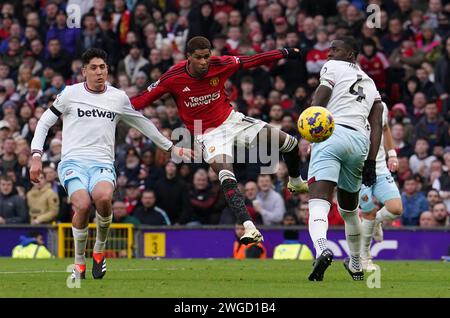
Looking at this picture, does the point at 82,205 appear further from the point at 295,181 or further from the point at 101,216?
the point at 295,181

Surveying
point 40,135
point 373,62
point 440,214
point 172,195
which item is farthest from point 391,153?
point 373,62

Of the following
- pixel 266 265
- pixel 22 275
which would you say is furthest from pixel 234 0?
pixel 22 275

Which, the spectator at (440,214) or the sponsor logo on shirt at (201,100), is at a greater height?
the sponsor logo on shirt at (201,100)

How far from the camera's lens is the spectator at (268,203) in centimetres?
2291

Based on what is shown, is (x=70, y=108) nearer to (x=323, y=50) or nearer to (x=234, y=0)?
(x=323, y=50)

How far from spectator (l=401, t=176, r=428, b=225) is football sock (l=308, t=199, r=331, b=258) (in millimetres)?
9278

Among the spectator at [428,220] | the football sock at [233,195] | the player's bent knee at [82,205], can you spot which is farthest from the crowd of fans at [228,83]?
the player's bent knee at [82,205]

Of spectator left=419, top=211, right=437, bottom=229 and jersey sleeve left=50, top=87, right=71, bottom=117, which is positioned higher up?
jersey sleeve left=50, top=87, right=71, bottom=117

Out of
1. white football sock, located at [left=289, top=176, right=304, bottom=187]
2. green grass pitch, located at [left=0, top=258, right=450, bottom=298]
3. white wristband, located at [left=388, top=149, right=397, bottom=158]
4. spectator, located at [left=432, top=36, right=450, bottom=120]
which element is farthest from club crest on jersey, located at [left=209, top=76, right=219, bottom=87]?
spectator, located at [left=432, top=36, right=450, bottom=120]

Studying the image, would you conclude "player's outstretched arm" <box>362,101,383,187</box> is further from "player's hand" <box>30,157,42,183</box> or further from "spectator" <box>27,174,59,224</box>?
"spectator" <box>27,174,59,224</box>

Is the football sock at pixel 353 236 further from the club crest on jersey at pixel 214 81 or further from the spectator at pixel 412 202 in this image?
the spectator at pixel 412 202

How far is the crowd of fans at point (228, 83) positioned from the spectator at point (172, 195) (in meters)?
0.03

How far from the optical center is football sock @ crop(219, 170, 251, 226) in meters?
14.1
